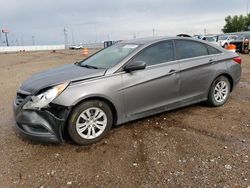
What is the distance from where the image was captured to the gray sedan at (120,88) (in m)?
3.62

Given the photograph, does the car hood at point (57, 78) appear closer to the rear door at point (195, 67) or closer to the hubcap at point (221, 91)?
the rear door at point (195, 67)

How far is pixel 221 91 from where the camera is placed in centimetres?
543

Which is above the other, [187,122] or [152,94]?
[152,94]

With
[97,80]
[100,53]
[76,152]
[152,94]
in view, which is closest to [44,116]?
[76,152]

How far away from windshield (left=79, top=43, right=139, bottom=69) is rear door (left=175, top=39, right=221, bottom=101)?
0.98 m

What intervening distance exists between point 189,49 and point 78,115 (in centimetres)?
260

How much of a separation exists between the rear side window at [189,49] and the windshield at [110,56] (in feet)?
2.89

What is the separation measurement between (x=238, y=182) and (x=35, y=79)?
3.32m

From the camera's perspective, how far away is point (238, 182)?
2.88 m

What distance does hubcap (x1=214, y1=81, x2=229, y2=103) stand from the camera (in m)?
5.34

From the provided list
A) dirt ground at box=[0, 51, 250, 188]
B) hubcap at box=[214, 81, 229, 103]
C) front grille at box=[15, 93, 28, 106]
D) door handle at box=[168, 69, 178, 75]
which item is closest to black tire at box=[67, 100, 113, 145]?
dirt ground at box=[0, 51, 250, 188]

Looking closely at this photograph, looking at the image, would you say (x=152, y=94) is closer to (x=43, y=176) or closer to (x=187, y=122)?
(x=187, y=122)

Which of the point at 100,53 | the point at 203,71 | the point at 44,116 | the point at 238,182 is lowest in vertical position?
the point at 238,182

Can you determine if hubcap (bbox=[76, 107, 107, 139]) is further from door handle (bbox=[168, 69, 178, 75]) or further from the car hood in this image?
door handle (bbox=[168, 69, 178, 75])
